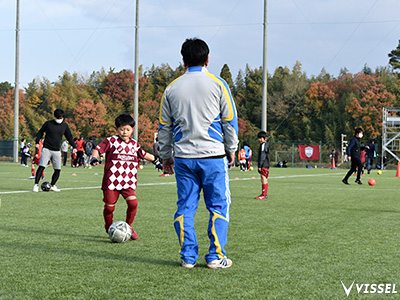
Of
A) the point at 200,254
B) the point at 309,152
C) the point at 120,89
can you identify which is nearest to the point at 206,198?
the point at 200,254

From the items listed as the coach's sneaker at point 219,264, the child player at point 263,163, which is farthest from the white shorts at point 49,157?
the coach's sneaker at point 219,264

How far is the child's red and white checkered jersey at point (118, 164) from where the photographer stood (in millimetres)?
6676

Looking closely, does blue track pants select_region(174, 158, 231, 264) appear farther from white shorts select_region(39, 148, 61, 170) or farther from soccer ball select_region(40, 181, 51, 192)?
soccer ball select_region(40, 181, 51, 192)

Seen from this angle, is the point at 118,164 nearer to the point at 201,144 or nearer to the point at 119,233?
the point at 119,233

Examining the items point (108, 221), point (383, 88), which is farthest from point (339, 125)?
point (108, 221)

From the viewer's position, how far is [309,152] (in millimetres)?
47562

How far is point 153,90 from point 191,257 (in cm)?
7178

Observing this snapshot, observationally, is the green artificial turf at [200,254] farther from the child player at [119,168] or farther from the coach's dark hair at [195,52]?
the coach's dark hair at [195,52]

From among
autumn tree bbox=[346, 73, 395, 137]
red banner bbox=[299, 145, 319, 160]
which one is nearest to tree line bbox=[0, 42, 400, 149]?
autumn tree bbox=[346, 73, 395, 137]

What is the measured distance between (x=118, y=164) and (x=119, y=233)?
921mm

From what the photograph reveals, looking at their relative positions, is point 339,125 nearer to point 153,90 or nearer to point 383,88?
point 383,88

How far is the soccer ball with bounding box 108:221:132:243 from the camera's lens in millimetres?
6246

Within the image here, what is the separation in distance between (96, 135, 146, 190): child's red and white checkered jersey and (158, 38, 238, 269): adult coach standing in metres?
1.81

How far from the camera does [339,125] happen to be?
63250 mm
